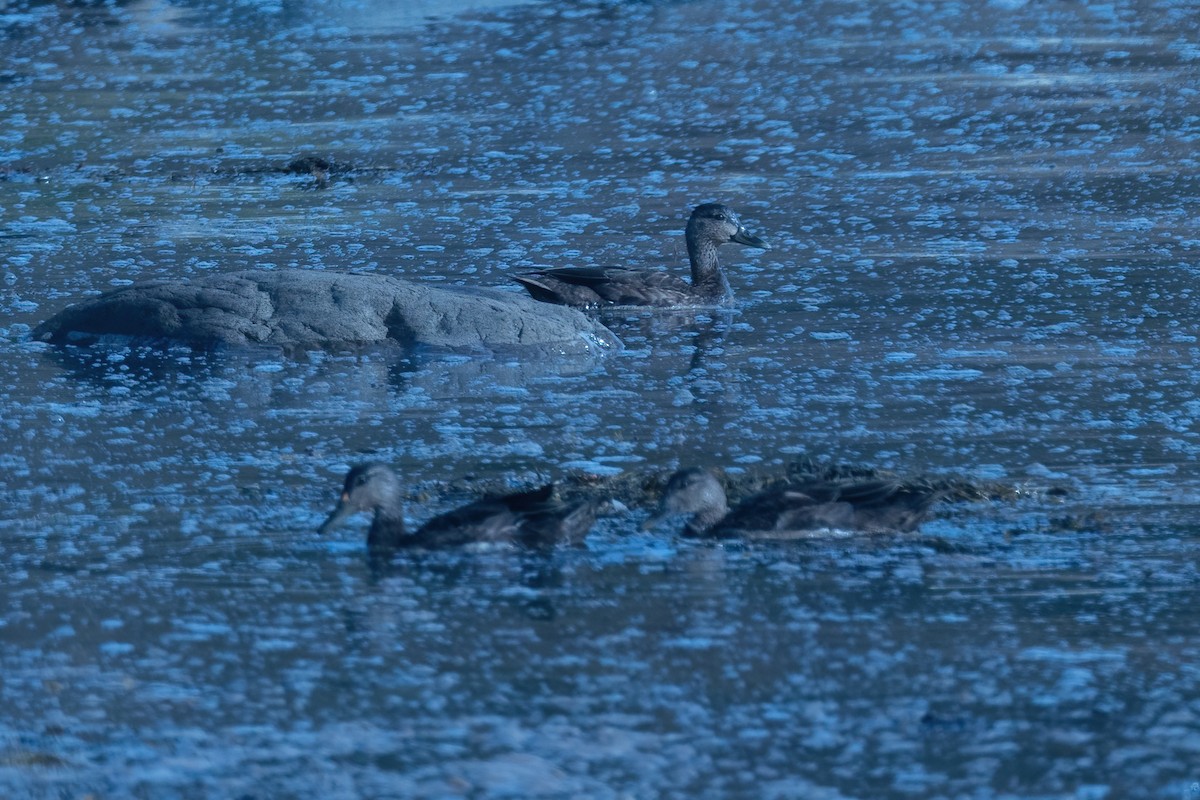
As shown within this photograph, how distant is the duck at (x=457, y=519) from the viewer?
7.27m

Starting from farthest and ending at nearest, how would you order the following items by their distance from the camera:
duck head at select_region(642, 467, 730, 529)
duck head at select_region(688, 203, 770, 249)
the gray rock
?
duck head at select_region(688, 203, 770, 249)
the gray rock
duck head at select_region(642, 467, 730, 529)

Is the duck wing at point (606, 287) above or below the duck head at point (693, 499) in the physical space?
→ below

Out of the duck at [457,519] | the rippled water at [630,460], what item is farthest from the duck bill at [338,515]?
the rippled water at [630,460]

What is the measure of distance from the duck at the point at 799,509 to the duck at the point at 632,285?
4.89 meters

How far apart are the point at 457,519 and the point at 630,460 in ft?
5.14

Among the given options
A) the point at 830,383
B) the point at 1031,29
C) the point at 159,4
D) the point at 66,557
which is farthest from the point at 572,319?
the point at 159,4

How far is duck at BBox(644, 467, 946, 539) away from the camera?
7348 mm

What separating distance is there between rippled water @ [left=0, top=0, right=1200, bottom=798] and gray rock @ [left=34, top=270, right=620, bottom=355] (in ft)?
0.99

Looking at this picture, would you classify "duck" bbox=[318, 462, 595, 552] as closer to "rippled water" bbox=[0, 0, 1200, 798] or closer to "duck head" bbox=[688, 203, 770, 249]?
"rippled water" bbox=[0, 0, 1200, 798]

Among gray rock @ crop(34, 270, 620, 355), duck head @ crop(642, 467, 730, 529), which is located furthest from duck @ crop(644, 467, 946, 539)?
gray rock @ crop(34, 270, 620, 355)

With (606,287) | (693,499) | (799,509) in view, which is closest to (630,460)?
(693,499)

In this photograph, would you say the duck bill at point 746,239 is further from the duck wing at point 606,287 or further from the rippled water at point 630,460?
the duck wing at point 606,287

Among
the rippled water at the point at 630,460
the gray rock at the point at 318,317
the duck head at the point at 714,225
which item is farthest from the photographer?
the duck head at the point at 714,225

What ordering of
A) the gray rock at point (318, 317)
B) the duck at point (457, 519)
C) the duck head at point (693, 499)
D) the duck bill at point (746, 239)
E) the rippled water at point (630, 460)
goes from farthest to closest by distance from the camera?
1. the duck bill at point (746, 239)
2. the gray rock at point (318, 317)
3. the duck head at point (693, 499)
4. the duck at point (457, 519)
5. the rippled water at point (630, 460)
